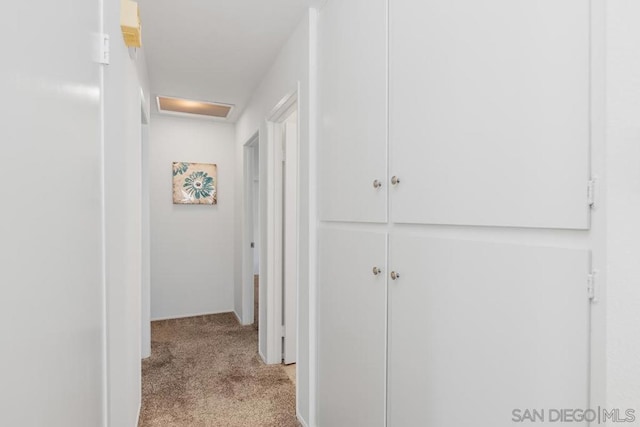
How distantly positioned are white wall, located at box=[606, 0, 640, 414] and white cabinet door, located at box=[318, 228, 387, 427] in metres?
0.75

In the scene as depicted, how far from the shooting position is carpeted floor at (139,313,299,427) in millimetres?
2166

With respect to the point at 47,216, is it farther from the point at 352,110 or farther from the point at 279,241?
the point at 279,241

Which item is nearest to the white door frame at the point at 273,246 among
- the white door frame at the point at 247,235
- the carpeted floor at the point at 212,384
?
the carpeted floor at the point at 212,384

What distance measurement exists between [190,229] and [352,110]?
3326 mm

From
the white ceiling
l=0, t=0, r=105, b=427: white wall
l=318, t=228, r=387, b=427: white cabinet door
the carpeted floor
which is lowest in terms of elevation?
the carpeted floor

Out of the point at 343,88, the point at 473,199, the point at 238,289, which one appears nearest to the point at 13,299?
the point at 473,199

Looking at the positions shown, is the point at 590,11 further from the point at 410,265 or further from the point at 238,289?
the point at 238,289

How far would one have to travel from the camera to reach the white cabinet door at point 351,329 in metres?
1.38

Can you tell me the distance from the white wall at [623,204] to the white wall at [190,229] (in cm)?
421

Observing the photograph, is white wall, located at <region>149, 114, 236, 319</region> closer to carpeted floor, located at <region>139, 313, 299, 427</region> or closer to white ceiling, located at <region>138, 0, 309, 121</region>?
carpeted floor, located at <region>139, 313, 299, 427</region>

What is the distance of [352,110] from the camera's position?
1.57 m

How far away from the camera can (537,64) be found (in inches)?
30.8

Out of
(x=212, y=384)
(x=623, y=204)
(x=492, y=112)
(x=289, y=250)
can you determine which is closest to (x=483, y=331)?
(x=623, y=204)

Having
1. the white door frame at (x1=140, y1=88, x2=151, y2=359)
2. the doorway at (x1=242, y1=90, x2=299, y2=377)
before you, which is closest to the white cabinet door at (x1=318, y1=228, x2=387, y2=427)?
the doorway at (x1=242, y1=90, x2=299, y2=377)
